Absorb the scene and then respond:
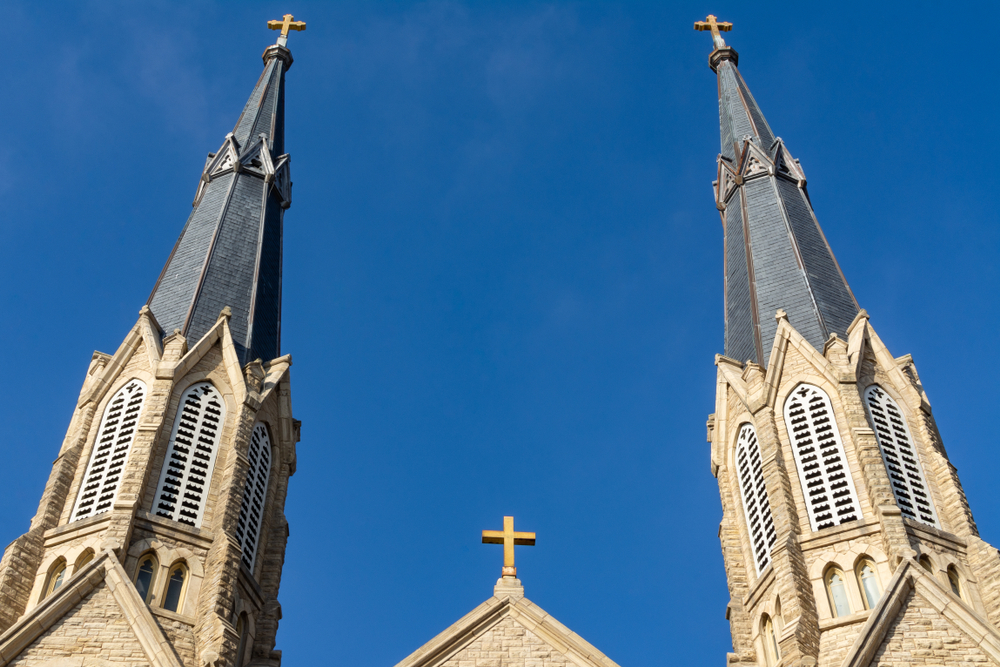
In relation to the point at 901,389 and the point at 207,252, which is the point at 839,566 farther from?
the point at 207,252

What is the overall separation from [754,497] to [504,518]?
20.7 feet

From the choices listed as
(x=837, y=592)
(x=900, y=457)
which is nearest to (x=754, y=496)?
(x=900, y=457)

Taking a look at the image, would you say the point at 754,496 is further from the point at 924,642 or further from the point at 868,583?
the point at 924,642

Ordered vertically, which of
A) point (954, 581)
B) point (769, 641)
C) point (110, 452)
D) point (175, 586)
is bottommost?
point (769, 641)

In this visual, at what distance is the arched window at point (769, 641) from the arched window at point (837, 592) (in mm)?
1215

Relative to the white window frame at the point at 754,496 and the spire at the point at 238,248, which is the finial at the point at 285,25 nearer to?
the spire at the point at 238,248

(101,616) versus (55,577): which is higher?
(55,577)

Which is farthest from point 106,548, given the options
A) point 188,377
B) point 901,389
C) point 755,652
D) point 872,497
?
point 901,389

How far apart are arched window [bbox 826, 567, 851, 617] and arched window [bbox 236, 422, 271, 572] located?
36.5 feet

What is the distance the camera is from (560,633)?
22984 millimetres

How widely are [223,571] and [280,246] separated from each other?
41.8 feet

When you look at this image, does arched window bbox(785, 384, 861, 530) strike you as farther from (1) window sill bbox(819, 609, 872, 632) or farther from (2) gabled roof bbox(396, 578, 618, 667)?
(2) gabled roof bbox(396, 578, 618, 667)

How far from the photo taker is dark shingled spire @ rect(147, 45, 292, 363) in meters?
30.2

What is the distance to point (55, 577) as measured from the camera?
24.1 meters
